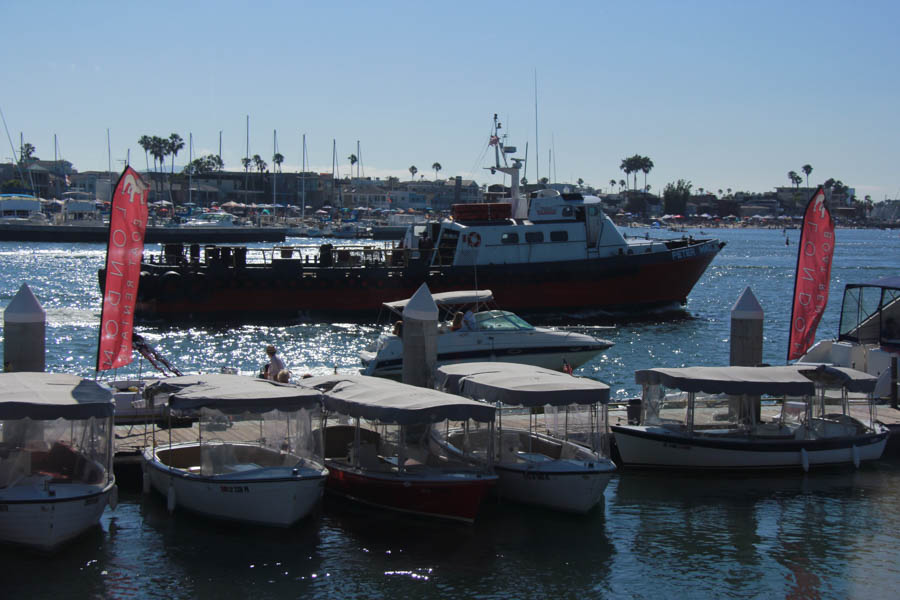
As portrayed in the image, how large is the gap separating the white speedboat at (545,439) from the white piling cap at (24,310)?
8701 millimetres

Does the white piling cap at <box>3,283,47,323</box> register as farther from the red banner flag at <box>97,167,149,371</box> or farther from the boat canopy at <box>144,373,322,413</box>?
the boat canopy at <box>144,373,322,413</box>

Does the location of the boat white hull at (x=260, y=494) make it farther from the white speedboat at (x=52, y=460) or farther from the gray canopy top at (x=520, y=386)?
the gray canopy top at (x=520, y=386)

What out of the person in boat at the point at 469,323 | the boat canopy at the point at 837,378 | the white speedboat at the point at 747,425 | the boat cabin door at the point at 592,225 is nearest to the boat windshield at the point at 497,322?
the person in boat at the point at 469,323

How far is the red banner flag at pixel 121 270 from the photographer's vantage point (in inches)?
781

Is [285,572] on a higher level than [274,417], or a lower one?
lower

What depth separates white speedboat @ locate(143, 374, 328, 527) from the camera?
50.2 feet

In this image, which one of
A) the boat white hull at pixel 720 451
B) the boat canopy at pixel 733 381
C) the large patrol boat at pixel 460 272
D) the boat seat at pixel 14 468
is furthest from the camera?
the large patrol boat at pixel 460 272

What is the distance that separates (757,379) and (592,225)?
2675cm

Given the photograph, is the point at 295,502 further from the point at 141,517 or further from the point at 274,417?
the point at 141,517

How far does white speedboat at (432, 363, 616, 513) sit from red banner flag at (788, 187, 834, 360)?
9097mm

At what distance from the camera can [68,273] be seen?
77.6m

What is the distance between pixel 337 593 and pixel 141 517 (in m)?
4.73

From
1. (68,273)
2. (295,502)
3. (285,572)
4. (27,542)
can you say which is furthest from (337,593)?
(68,273)

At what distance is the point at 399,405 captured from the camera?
15.6 m
